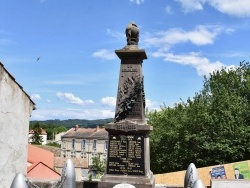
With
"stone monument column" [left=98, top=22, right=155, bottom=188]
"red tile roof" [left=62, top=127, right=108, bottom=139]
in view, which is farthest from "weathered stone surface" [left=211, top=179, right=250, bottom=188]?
"red tile roof" [left=62, top=127, right=108, bottom=139]

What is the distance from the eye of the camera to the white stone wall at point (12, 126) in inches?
485

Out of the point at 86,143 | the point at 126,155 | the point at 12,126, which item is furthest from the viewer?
the point at 86,143

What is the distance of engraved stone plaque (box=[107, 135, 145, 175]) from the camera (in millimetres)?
9617

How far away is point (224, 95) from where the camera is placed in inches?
1188

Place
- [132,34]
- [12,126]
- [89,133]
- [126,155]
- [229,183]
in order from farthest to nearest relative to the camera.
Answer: [89,133], [12,126], [229,183], [132,34], [126,155]

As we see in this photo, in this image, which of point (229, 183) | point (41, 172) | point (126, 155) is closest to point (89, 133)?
point (41, 172)

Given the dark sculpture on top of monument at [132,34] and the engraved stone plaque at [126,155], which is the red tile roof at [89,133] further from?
the engraved stone plaque at [126,155]

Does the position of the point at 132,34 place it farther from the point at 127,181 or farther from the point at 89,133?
the point at 89,133

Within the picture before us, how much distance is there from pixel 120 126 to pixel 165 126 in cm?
2362

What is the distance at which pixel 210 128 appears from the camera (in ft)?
97.2

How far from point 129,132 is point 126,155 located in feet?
2.05

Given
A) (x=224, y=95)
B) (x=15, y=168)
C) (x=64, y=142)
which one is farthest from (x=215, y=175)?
(x=64, y=142)

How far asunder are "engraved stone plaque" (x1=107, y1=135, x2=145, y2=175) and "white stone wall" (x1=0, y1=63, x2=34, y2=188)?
4654 mm

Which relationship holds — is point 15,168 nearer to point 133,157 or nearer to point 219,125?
point 133,157
